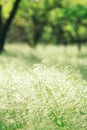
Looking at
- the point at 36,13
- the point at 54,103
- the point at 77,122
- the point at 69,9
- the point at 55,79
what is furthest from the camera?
the point at 36,13

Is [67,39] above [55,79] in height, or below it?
above

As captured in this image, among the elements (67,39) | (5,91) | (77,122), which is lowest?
(77,122)

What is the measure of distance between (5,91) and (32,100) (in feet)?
1.85

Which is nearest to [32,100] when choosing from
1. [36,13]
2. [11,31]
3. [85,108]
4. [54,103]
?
[54,103]

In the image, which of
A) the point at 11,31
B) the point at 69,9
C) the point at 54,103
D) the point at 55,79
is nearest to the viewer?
the point at 54,103

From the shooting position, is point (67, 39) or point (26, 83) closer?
point (26, 83)

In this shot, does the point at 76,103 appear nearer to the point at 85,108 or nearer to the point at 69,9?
the point at 85,108

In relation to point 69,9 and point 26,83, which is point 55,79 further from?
point 69,9

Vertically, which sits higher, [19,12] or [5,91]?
[19,12]

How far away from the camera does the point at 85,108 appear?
29.1 feet

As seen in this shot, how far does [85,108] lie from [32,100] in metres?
1.05

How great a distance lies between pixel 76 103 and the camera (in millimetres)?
8914

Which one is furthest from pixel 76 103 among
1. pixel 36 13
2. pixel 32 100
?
pixel 36 13

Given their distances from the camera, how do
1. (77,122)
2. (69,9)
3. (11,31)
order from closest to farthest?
(77,122)
(69,9)
(11,31)
